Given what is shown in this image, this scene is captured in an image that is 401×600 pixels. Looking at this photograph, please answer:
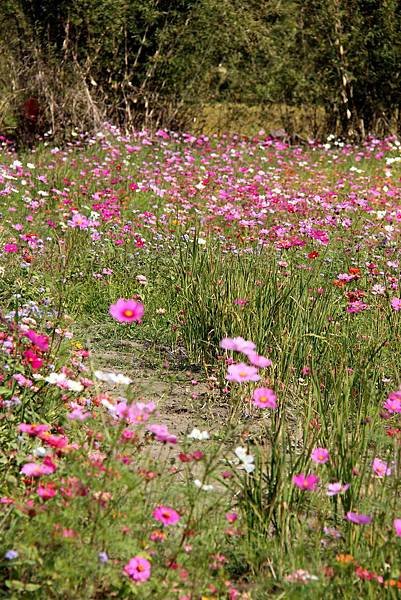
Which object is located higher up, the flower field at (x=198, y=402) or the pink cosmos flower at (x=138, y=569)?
the pink cosmos flower at (x=138, y=569)

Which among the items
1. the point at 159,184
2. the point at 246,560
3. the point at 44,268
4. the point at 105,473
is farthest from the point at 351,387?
the point at 159,184

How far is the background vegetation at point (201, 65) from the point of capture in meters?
11.1

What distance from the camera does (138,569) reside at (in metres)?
1.94

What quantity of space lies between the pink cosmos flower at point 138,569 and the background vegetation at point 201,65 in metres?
8.45

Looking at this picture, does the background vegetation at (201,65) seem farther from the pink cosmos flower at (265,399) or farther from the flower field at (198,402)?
the pink cosmos flower at (265,399)

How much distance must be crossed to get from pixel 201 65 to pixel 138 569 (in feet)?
36.3

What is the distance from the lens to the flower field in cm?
210

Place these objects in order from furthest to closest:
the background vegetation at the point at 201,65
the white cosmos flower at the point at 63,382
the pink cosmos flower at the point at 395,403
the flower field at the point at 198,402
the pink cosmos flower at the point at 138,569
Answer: the background vegetation at the point at 201,65
the pink cosmos flower at the point at 395,403
the white cosmos flower at the point at 63,382
the flower field at the point at 198,402
the pink cosmos flower at the point at 138,569

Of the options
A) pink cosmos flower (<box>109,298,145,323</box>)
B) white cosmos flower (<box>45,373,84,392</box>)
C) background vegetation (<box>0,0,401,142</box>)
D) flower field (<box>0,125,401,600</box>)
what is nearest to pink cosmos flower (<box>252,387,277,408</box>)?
flower field (<box>0,125,401,600</box>)

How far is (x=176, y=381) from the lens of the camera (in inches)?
154

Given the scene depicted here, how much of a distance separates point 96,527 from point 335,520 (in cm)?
73

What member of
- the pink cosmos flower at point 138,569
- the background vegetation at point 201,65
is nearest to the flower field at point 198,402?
the pink cosmos flower at point 138,569

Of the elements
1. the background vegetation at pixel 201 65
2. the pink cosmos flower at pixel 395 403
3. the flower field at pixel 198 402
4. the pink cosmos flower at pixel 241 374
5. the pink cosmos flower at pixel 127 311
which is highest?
the pink cosmos flower at pixel 127 311

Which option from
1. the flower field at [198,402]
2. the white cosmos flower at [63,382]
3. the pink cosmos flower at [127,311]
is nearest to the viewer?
the flower field at [198,402]
